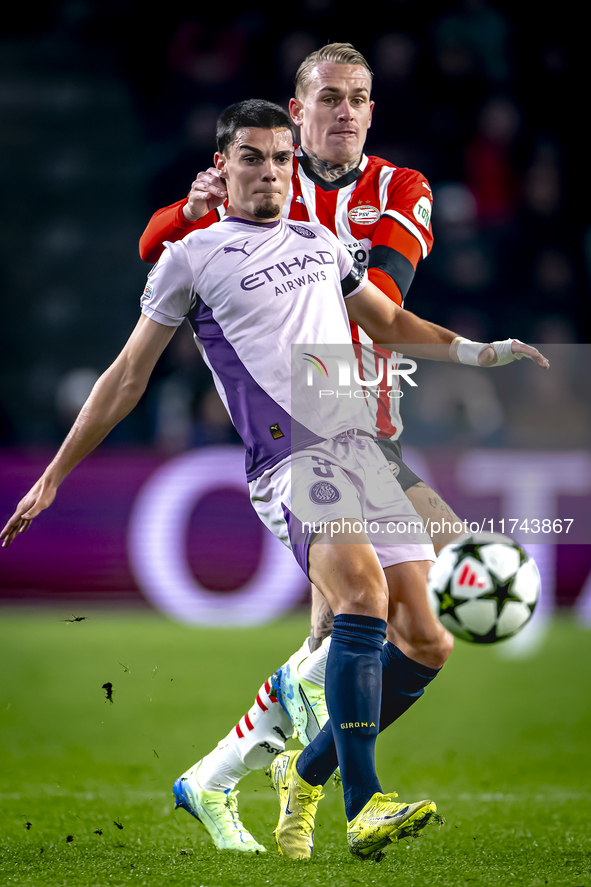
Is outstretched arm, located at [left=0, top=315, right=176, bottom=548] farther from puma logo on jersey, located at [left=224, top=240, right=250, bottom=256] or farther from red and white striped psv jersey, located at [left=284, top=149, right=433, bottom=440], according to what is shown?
red and white striped psv jersey, located at [left=284, top=149, right=433, bottom=440]

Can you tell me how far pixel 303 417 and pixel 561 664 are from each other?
5463 mm

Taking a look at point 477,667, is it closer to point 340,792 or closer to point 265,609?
point 265,609

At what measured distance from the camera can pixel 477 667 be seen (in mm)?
8352

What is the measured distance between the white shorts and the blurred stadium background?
16.2 ft

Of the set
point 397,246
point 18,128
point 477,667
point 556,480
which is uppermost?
point 18,128

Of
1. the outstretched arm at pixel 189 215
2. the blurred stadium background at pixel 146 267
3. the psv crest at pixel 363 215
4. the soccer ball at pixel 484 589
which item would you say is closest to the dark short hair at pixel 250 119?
the outstretched arm at pixel 189 215

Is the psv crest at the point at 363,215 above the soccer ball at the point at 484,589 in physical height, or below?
above

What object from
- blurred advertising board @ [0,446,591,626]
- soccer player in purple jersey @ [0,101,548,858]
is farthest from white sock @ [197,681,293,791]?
A: blurred advertising board @ [0,446,591,626]

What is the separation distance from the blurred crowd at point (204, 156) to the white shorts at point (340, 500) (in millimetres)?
5766

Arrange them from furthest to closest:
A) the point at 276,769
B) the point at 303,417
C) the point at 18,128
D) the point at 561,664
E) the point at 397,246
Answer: the point at 18,128 < the point at 561,664 < the point at 397,246 < the point at 276,769 < the point at 303,417

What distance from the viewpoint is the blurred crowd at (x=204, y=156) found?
9914 millimetres

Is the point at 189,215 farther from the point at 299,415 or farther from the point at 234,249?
the point at 299,415

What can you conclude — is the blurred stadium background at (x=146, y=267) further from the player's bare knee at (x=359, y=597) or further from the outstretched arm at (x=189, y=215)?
the player's bare knee at (x=359, y=597)

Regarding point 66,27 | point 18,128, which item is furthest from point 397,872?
point 66,27
